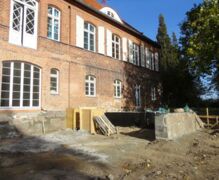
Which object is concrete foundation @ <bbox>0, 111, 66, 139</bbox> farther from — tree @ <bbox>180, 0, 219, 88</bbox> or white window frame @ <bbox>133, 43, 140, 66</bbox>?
white window frame @ <bbox>133, 43, 140, 66</bbox>

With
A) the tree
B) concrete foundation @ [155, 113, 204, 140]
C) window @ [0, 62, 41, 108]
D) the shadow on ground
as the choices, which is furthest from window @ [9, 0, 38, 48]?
the tree

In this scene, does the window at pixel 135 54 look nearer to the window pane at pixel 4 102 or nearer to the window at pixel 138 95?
the window at pixel 138 95

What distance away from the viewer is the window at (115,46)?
21406mm

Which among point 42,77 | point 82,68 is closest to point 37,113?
point 42,77

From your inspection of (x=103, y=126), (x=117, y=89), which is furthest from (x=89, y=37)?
(x=103, y=126)

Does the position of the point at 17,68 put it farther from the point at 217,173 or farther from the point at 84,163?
the point at 217,173

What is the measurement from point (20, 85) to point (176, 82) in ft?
60.6

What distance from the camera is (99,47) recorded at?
19.3 m

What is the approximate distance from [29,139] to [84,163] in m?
5.05

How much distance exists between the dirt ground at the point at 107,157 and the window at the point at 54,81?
336 cm

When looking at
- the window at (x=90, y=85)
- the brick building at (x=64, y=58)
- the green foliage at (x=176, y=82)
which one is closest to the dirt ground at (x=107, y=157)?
the brick building at (x=64, y=58)

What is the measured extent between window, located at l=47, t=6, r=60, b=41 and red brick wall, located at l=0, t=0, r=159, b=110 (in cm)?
27

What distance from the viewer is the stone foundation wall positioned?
1242 cm

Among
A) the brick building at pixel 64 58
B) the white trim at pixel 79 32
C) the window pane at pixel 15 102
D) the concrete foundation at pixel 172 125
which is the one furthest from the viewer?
the white trim at pixel 79 32
